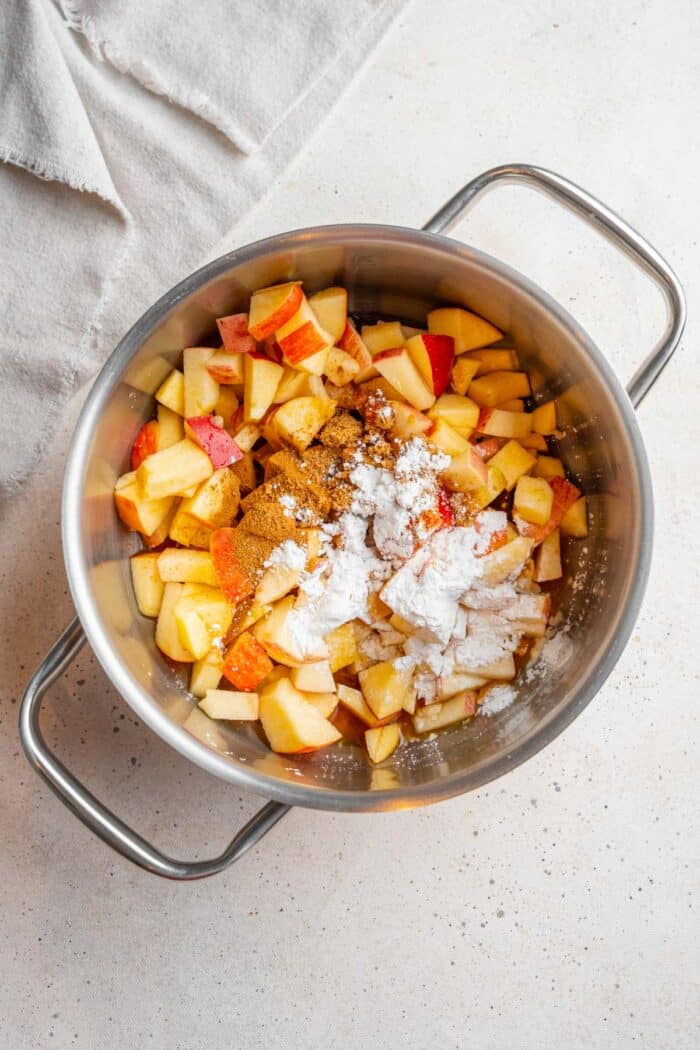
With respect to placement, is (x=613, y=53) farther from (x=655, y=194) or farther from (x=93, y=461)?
(x=93, y=461)

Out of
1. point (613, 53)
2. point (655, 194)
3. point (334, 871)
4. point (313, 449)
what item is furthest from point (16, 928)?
point (613, 53)

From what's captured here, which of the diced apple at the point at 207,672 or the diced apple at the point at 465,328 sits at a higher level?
the diced apple at the point at 465,328

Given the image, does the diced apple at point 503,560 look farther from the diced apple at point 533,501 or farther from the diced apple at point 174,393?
the diced apple at point 174,393

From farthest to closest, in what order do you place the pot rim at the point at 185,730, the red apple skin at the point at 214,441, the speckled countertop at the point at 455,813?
1. the speckled countertop at the point at 455,813
2. the red apple skin at the point at 214,441
3. the pot rim at the point at 185,730

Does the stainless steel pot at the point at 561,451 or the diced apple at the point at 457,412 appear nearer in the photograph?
the stainless steel pot at the point at 561,451

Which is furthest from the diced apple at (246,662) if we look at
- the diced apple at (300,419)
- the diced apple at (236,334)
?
the diced apple at (236,334)

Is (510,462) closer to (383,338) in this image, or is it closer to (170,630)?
(383,338)

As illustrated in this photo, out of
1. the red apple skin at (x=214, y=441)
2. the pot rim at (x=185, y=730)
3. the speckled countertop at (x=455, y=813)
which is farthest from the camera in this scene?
the speckled countertop at (x=455, y=813)
